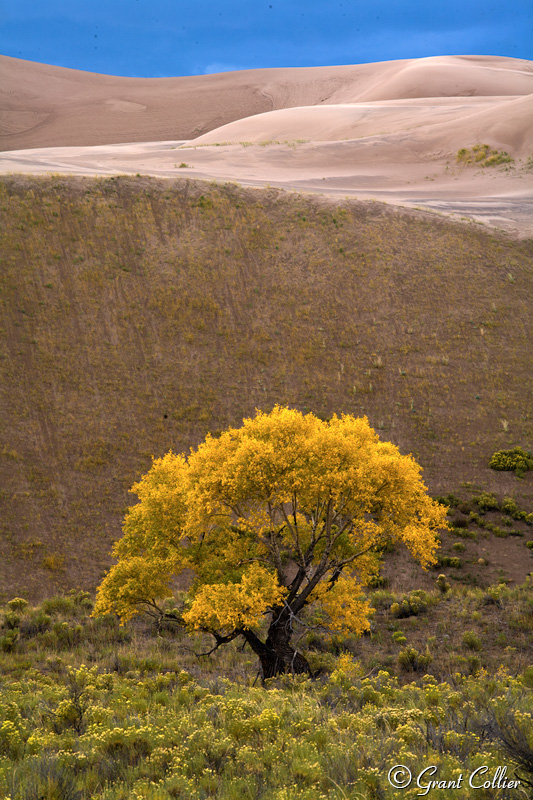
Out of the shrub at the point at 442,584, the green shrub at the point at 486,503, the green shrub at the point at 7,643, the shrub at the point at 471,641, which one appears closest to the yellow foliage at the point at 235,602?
the green shrub at the point at 7,643

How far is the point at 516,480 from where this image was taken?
87.4 ft

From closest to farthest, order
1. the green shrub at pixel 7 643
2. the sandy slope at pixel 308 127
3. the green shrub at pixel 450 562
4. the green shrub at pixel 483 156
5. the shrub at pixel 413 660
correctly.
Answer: the shrub at pixel 413 660 < the green shrub at pixel 7 643 < the green shrub at pixel 450 562 < the sandy slope at pixel 308 127 < the green shrub at pixel 483 156

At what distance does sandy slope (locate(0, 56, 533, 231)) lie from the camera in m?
54.2

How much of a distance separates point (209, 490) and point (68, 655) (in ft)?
21.1

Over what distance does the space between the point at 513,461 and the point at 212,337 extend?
1770 cm

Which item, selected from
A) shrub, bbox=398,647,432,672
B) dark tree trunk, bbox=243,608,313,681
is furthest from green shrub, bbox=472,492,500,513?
dark tree trunk, bbox=243,608,313,681

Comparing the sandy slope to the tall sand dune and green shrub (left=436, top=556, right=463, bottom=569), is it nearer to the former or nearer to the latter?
the tall sand dune

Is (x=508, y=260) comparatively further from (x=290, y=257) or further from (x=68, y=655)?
(x=68, y=655)

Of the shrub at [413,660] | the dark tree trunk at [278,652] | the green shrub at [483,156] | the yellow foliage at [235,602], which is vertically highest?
the green shrub at [483,156]

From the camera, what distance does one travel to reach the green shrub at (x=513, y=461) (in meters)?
27.1

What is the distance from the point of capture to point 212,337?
109 feet


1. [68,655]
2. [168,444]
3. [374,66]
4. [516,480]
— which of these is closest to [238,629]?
[68,655]

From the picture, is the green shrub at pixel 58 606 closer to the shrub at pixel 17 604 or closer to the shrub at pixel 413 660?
the shrub at pixel 17 604

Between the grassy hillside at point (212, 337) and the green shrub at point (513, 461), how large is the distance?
0.56 m
